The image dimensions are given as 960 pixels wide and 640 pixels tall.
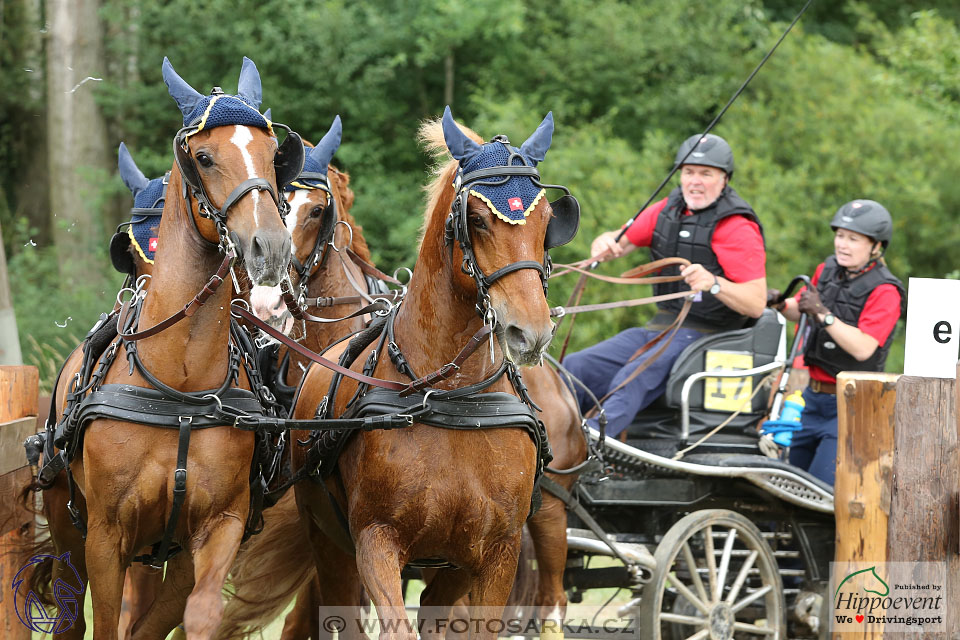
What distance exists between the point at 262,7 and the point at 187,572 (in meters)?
9.77

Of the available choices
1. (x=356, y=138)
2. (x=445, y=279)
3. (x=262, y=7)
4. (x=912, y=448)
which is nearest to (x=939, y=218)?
(x=356, y=138)

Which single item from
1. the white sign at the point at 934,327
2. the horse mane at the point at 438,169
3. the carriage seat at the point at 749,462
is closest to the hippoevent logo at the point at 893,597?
the white sign at the point at 934,327

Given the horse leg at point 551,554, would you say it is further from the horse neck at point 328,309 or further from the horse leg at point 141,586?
the horse leg at point 141,586

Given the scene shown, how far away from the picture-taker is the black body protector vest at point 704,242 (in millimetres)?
5555

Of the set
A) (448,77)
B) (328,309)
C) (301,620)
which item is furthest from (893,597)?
(448,77)

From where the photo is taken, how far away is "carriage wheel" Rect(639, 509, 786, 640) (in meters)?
5.18

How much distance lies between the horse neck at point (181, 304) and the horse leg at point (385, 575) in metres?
0.75

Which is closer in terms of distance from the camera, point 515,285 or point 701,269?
point 515,285

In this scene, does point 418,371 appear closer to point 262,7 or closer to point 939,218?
point 262,7

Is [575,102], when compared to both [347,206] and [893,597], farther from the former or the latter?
[893,597]

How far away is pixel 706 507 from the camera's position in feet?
18.6

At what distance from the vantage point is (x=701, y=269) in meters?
5.25

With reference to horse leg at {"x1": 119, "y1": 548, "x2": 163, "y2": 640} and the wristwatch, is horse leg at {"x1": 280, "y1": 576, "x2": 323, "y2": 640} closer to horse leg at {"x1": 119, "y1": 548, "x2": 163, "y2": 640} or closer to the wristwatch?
horse leg at {"x1": 119, "y1": 548, "x2": 163, "y2": 640}

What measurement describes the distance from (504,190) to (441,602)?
1662 millimetres
